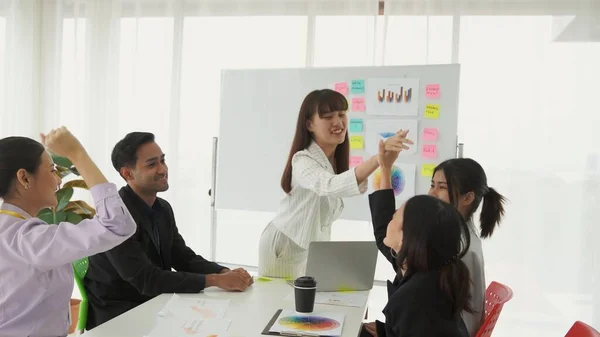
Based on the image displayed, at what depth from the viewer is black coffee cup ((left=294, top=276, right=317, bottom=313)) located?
1.56m

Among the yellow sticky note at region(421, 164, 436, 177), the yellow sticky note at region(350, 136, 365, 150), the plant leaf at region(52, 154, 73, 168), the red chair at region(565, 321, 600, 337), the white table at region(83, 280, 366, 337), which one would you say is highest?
the yellow sticky note at region(350, 136, 365, 150)

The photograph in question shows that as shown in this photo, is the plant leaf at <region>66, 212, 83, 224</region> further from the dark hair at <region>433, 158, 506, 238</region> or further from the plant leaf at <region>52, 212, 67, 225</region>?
the dark hair at <region>433, 158, 506, 238</region>

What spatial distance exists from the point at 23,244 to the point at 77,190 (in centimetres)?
309

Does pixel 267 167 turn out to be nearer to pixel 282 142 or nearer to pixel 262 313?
pixel 282 142

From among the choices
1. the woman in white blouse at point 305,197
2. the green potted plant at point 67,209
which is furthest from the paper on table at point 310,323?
the green potted plant at point 67,209

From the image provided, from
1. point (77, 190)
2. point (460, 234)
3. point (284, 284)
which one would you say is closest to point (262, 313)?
point (284, 284)

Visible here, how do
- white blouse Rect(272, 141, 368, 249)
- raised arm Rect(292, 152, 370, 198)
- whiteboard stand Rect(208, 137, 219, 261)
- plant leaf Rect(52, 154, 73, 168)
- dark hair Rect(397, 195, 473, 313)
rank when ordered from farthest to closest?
whiteboard stand Rect(208, 137, 219, 261)
plant leaf Rect(52, 154, 73, 168)
white blouse Rect(272, 141, 368, 249)
raised arm Rect(292, 152, 370, 198)
dark hair Rect(397, 195, 473, 313)

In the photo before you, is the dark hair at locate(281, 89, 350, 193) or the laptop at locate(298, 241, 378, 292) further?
the dark hair at locate(281, 89, 350, 193)

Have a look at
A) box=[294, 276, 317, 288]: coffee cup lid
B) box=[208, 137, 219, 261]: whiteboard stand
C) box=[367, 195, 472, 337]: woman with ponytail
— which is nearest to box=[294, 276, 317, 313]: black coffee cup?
box=[294, 276, 317, 288]: coffee cup lid

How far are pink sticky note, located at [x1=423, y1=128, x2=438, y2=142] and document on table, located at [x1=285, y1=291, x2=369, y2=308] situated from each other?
159 centimetres

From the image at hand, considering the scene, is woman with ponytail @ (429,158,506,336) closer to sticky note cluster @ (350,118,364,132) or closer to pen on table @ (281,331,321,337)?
pen on table @ (281,331,321,337)

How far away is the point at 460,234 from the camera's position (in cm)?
143

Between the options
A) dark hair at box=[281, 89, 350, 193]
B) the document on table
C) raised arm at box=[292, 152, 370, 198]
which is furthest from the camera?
dark hair at box=[281, 89, 350, 193]

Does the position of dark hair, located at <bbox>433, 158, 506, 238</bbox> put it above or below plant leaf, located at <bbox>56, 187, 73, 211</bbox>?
above
